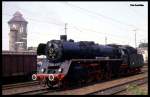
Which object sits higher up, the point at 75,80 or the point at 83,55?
the point at 83,55

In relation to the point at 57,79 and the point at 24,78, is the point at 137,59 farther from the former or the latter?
the point at 57,79

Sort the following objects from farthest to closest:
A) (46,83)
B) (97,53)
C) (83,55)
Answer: (97,53), (83,55), (46,83)

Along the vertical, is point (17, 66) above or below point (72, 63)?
below

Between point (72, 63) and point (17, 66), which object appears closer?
point (72, 63)

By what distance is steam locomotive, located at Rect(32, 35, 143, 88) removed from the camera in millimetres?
19734

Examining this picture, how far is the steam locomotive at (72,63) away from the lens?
64.7ft

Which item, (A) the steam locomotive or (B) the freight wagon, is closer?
(A) the steam locomotive

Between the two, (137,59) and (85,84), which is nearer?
(85,84)

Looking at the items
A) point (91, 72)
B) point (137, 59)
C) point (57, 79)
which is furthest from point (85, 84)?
point (137, 59)

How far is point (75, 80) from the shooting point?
20.7 meters

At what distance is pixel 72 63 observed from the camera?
20.1m

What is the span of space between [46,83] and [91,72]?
3.92 m

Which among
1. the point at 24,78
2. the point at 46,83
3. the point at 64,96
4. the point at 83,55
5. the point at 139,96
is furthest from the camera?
the point at 24,78

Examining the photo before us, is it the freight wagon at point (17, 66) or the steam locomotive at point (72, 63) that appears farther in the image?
the freight wagon at point (17, 66)
